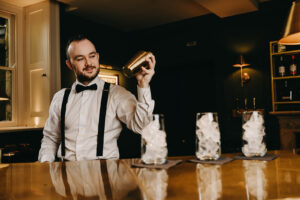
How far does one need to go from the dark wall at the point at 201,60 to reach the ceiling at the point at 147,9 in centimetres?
21

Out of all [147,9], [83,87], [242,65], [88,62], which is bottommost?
[83,87]

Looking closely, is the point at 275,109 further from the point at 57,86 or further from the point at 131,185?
the point at 131,185

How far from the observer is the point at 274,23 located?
178 inches

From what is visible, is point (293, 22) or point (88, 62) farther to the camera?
point (88, 62)

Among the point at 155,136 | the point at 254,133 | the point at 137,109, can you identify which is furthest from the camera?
the point at 137,109

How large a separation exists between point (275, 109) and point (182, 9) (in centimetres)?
226

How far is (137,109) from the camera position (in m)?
1.52

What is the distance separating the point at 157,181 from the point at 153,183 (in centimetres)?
2

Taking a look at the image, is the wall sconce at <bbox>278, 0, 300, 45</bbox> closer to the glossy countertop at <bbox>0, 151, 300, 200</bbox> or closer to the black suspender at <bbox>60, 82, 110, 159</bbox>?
the glossy countertop at <bbox>0, 151, 300, 200</bbox>

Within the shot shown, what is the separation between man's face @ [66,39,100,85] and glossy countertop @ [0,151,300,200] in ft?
2.72

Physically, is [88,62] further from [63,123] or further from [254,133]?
[254,133]

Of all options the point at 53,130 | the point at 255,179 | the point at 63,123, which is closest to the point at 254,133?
the point at 255,179

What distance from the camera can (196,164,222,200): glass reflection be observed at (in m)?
0.64

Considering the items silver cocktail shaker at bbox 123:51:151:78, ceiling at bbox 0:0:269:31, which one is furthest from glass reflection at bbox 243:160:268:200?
ceiling at bbox 0:0:269:31
